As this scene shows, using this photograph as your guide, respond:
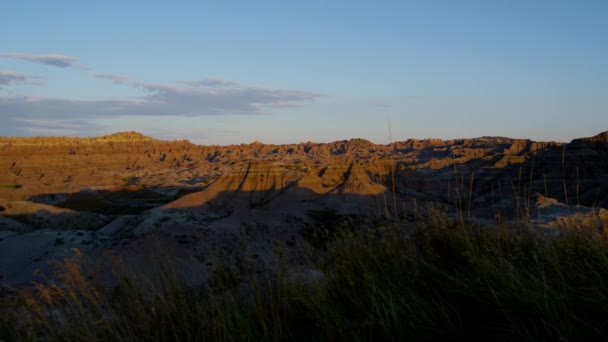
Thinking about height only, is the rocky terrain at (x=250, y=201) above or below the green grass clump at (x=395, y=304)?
below

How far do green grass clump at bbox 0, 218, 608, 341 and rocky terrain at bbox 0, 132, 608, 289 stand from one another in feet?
1.71

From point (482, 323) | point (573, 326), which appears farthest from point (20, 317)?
point (573, 326)

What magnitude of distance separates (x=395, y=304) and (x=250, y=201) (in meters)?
40.2

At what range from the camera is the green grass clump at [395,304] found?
3010 millimetres

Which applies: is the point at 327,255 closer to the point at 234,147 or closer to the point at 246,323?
the point at 246,323

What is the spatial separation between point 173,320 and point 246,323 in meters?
0.74

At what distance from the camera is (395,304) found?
127 inches

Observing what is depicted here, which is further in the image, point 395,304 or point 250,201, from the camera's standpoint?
point 250,201

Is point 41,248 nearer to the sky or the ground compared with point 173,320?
nearer to the ground

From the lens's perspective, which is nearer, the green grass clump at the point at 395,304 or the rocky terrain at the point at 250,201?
the green grass clump at the point at 395,304

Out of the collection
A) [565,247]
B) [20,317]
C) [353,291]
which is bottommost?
[20,317]

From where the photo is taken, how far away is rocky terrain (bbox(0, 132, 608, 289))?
8700mm

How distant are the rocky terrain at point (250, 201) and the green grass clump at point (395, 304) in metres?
0.52

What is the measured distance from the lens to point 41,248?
2403cm
